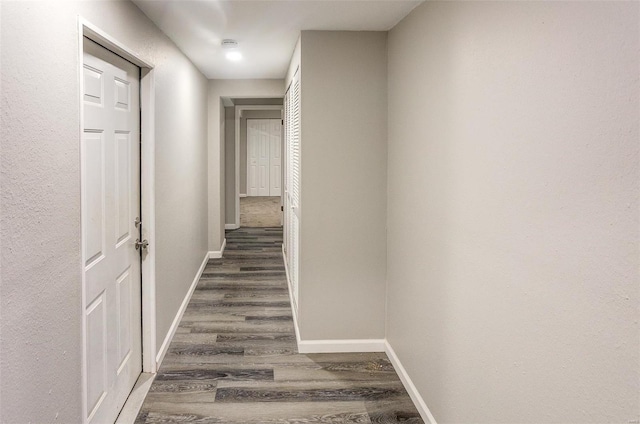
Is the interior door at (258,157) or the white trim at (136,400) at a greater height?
the interior door at (258,157)

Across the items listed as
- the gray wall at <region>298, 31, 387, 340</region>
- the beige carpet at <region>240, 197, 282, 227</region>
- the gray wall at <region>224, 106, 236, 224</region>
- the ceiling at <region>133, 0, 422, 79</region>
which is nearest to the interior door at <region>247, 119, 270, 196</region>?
the beige carpet at <region>240, 197, 282, 227</region>

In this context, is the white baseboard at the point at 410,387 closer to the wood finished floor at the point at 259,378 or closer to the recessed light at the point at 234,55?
the wood finished floor at the point at 259,378

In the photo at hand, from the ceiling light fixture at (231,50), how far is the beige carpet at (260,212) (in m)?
5.16

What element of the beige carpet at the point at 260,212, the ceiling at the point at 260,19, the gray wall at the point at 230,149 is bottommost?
the beige carpet at the point at 260,212

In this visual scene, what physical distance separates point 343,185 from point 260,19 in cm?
118

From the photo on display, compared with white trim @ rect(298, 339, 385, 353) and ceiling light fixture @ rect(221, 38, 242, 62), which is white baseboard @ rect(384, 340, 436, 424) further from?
ceiling light fixture @ rect(221, 38, 242, 62)

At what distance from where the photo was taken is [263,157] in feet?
44.1

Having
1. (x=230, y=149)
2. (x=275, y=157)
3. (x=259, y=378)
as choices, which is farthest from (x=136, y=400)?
(x=275, y=157)

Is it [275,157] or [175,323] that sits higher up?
[275,157]

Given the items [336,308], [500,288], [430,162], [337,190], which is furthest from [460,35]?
[336,308]

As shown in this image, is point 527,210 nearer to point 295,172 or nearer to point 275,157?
point 295,172

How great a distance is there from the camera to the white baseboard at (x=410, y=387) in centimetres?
262

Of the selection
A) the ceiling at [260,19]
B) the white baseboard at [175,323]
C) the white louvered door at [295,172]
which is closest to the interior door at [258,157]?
the white baseboard at [175,323]

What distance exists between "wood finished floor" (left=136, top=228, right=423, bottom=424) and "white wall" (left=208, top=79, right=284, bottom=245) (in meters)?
1.86
